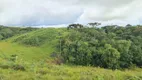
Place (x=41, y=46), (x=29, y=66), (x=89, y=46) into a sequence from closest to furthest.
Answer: (x=29, y=66), (x=89, y=46), (x=41, y=46)

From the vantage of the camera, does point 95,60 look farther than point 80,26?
No

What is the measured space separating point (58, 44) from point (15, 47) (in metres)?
15.4

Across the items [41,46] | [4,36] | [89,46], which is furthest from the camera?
[4,36]

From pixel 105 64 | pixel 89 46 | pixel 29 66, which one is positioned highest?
pixel 29 66

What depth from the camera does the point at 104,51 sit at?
6862cm

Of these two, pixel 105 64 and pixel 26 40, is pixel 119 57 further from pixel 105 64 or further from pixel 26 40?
pixel 26 40

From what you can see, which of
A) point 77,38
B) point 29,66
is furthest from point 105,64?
point 29,66

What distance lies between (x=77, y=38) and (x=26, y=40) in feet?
78.4

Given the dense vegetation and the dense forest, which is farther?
the dense forest

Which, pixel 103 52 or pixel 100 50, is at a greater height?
pixel 100 50

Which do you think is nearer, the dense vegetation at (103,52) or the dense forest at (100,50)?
the dense vegetation at (103,52)

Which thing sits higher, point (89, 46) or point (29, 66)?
point (29, 66)

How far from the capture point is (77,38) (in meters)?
81.1

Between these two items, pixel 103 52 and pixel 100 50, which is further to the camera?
pixel 100 50
